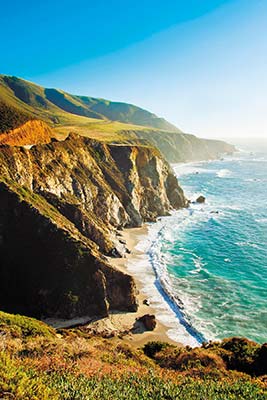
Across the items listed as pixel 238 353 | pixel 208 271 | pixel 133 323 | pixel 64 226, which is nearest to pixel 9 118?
pixel 64 226

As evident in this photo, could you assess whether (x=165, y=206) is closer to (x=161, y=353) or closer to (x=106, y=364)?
(x=161, y=353)

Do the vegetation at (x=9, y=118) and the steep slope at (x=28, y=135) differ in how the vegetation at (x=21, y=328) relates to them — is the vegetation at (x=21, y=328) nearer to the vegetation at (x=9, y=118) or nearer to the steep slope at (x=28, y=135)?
the steep slope at (x=28, y=135)

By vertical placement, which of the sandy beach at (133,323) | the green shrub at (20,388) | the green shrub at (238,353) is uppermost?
the green shrub at (20,388)


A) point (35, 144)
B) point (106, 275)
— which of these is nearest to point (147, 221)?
point (35, 144)

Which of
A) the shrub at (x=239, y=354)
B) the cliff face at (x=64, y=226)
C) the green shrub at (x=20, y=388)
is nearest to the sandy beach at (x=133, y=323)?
the cliff face at (x=64, y=226)

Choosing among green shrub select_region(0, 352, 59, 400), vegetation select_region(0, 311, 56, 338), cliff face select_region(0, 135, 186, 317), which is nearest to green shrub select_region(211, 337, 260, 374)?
cliff face select_region(0, 135, 186, 317)
